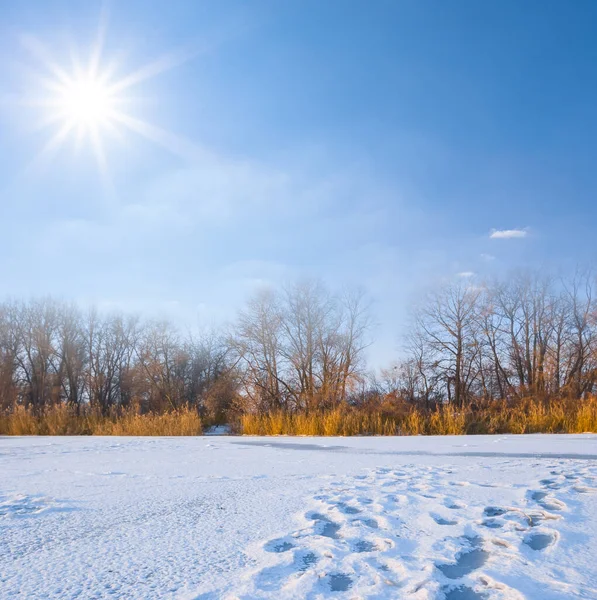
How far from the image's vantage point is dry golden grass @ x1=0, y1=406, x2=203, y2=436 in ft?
32.4

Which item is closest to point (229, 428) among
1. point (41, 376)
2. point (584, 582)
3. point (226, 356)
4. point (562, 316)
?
point (226, 356)

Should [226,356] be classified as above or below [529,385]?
above

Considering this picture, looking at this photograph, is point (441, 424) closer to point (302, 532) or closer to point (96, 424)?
point (96, 424)

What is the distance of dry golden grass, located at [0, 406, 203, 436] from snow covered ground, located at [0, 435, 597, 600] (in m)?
6.59

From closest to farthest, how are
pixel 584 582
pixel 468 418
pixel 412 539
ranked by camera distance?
pixel 584 582
pixel 412 539
pixel 468 418

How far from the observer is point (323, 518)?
203 centimetres

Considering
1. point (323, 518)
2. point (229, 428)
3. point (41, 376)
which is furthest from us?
point (41, 376)

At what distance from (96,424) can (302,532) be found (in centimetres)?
1048

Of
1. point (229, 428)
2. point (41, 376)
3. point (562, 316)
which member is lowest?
point (229, 428)

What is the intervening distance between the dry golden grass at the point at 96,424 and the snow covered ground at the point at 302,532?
6.59 m

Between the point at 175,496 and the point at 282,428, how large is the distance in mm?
7246

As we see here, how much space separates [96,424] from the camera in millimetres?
10906

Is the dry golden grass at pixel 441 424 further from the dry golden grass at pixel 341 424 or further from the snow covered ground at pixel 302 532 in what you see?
the snow covered ground at pixel 302 532

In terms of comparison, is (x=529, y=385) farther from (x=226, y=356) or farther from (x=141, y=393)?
(x=141, y=393)
